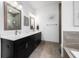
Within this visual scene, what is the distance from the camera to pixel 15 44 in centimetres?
164

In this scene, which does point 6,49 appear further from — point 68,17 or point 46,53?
point 68,17

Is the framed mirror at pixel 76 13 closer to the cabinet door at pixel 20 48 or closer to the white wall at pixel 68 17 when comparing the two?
the white wall at pixel 68 17

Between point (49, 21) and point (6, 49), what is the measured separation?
3.80 m

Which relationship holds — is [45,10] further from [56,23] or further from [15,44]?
[15,44]

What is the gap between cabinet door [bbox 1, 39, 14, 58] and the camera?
1.68m

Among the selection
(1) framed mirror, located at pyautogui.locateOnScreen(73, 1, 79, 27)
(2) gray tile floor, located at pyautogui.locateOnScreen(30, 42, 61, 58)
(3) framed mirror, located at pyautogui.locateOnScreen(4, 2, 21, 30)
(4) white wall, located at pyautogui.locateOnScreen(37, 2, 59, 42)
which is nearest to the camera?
(3) framed mirror, located at pyautogui.locateOnScreen(4, 2, 21, 30)

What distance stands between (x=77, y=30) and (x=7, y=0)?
2336 millimetres

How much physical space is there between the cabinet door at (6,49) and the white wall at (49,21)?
3.59m

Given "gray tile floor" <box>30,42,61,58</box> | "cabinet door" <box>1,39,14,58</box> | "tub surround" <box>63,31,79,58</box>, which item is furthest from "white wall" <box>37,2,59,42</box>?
"cabinet door" <box>1,39,14,58</box>

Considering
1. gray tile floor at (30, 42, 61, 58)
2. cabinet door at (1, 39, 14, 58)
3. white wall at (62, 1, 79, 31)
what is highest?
white wall at (62, 1, 79, 31)

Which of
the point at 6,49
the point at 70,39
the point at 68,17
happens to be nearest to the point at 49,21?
the point at 68,17

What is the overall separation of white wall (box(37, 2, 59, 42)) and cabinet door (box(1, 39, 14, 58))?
3588 millimetres

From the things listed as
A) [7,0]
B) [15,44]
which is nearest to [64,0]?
[7,0]

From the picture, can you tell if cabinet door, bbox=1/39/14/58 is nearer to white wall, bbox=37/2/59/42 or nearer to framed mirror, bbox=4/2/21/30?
framed mirror, bbox=4/2/21/30
